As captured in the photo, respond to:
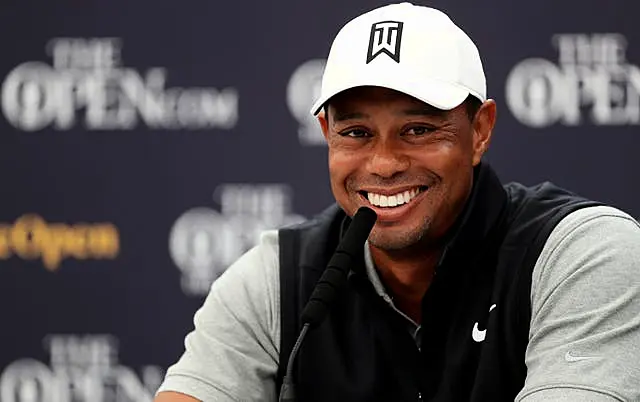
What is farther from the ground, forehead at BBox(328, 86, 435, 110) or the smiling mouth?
forehead at BBox(328, 86, 435, 110)

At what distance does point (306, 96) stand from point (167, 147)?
0.35 meters

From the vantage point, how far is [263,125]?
2.64 metres

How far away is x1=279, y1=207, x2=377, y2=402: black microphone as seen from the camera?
4.26 ft

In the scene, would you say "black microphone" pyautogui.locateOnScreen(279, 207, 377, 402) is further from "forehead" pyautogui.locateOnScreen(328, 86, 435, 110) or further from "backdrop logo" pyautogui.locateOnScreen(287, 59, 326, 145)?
"backdrop logo" pyautogui.locateOnScreen(287, 59, 326, 145)

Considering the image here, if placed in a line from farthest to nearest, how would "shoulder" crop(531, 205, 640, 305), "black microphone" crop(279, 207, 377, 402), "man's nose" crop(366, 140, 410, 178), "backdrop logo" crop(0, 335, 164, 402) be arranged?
"backdrop logo" crop(0, 335, 164, 402) → "man's nose" crop(366, 140, 410, 178) → "shoulder" crop(531, 205, 640, 305) → "black microphone" crop(279, 207, 377, 402)

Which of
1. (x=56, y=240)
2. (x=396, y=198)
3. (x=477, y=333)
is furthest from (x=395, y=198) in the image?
(x=56, y=240)

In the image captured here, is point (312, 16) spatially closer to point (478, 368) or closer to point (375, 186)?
point (375, 186)

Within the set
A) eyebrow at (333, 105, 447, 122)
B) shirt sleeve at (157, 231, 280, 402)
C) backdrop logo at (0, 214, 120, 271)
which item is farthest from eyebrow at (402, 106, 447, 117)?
backdrop logo at (0, 214, 120, 271)

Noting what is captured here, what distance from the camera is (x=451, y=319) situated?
5.09 feet

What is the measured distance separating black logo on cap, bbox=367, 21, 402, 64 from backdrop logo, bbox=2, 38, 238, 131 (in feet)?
3.81

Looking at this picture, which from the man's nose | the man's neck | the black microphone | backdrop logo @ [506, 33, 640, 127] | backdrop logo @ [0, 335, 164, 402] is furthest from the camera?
backdrop logo @ [0, 335, 164, 402]

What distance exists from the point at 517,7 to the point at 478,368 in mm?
1318

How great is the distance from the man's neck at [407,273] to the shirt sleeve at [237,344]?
16cm

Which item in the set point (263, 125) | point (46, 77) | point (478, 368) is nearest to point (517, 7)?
point (263, 125)
